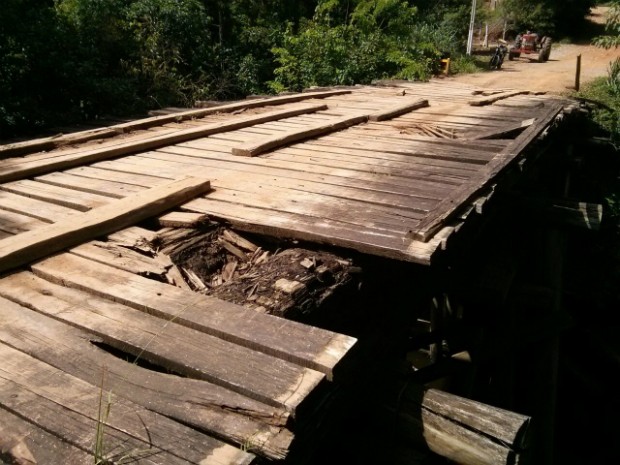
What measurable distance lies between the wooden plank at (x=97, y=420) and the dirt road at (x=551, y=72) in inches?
541

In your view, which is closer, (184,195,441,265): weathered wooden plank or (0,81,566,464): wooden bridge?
(0,81,566,464): wooden bridge

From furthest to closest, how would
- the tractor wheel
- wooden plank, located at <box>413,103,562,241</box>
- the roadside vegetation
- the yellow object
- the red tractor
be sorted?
the red tractor
the tractor wheel
the yellow object
the roadside vegetation
wooden plank, located at <box>413,103,562,241</box>

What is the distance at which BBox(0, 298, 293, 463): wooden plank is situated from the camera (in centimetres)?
147

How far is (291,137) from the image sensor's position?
487cm

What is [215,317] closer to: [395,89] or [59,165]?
[59,165]

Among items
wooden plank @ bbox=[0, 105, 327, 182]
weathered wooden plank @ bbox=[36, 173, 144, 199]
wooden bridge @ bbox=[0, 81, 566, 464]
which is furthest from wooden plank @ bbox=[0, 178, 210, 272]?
wooden plank @ bbox=[0, 105, 327, 182]

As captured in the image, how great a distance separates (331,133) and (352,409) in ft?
11.1

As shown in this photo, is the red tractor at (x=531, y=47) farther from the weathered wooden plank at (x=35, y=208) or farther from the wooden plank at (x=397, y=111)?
the weathered wooden plank at (x=35, y=208)

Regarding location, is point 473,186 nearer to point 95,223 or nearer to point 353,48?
point 95,223

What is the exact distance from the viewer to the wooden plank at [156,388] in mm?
1473

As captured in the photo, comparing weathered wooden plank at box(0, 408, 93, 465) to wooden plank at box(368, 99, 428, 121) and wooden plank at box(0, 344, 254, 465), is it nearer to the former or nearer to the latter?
wooden plank at box(0, 344, 254, 465)

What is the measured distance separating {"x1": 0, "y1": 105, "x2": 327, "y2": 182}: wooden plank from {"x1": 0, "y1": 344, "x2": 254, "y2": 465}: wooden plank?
2.54 meters

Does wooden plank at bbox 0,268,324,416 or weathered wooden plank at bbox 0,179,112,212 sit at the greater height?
weathered wooden plank at bbox 0,179,112,212

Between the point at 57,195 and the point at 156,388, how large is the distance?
2.20m
